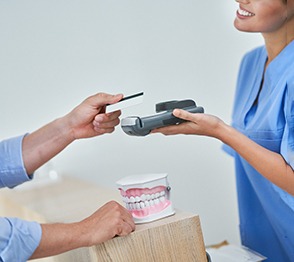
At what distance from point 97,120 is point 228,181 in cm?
51

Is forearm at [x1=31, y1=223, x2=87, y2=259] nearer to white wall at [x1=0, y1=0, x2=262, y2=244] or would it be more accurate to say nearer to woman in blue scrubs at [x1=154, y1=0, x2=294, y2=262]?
woman in blue scrubs at [x1=154, y1=0, x2=294, y2=262]

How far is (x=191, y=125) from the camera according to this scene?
0.99 m

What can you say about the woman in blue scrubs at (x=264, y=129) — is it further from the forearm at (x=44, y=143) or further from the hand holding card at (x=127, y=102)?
the forearm at (x=44, y=143)

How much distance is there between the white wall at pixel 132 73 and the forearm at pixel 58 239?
52 cm

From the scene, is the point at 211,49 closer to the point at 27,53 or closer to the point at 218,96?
the point at 218,96

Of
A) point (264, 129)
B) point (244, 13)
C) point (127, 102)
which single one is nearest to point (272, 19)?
point (244, 13)

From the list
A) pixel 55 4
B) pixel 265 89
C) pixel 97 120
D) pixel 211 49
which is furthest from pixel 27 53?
pixel 265 89

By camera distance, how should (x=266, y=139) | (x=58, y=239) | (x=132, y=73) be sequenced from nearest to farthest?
1. (x=58, y=239)
2. (x=266, y=139)
3. (x=132, y=73)

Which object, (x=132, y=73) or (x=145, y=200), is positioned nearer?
(x=145, y=200)

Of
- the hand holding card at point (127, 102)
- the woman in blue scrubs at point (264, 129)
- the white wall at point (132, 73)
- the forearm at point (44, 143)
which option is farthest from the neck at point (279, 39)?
the forearm at point (44, 143)

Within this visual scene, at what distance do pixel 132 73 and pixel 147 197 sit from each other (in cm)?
50

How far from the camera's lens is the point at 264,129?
113 centimetres

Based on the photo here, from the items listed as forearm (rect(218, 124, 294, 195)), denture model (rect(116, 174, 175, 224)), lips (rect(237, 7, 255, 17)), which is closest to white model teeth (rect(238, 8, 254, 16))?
lips (rect(237, 7, 255, 17))

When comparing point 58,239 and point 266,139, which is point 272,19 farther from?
point 58,239
